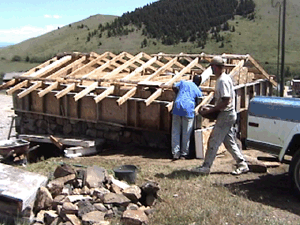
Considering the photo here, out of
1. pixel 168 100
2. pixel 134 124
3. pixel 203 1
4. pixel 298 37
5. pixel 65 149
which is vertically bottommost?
pixel 65 149

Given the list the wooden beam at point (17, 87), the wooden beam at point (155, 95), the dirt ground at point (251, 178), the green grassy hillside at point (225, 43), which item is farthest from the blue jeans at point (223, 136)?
the green grassy hillside at point (225, 43)

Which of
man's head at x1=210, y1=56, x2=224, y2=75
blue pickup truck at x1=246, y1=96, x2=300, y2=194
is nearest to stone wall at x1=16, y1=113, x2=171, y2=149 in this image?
man's head at x1=210, y1=56, x2=224, y2=75

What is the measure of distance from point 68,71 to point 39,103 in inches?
56.8

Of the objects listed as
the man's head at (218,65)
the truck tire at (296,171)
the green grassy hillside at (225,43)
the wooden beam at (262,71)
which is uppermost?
the green grassy hillside at (225,43)

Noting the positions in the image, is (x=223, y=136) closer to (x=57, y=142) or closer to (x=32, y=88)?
(x=57, y=142)

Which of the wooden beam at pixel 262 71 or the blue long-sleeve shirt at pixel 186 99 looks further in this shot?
the wooden beam at pixel 262 71

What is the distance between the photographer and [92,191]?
6.28m

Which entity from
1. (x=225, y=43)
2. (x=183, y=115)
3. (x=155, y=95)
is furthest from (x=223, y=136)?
(x=225, y=43)

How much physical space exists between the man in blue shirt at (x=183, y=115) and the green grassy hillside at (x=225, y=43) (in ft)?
117

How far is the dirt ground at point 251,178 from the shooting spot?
6219mm

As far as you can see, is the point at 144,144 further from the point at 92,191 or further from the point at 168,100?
the point at 92,191

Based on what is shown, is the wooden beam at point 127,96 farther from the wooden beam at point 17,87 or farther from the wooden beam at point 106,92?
the wooden beam at point 17,87

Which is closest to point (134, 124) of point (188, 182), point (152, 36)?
point (188, 182)

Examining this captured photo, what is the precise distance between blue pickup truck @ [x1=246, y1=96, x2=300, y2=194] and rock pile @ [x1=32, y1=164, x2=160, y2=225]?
1.88 meters
